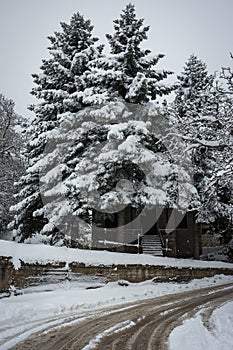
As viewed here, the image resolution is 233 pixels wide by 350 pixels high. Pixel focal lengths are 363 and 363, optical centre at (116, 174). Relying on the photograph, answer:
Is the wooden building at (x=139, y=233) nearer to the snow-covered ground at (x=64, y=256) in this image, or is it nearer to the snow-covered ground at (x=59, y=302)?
the snow-covered ground at (x=64, y=256)

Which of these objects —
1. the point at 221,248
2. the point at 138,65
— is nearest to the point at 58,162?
the point at 138,65

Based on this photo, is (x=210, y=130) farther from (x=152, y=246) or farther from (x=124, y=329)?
(x=152, y=246)

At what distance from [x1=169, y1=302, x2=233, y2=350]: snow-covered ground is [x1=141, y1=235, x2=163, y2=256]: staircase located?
12092 millimetres

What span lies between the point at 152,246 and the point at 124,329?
50.4 ft

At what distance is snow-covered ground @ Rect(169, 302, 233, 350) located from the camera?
18.6 ft

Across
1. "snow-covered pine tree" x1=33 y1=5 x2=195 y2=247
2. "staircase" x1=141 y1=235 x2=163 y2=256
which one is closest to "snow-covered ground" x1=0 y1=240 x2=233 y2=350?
"snow-covered pine tree" x1=33 y1=5 x2=195 y2=247

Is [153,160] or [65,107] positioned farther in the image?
[65,107]

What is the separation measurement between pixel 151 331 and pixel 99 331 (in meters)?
0.99

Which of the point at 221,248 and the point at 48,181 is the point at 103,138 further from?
the point at 221,248

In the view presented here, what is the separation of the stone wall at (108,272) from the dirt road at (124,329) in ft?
8.65

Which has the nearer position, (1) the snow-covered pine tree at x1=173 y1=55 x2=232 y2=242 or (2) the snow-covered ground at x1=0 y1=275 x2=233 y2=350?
(2) the snow-covered ground at x1=0 y1=275 x2=233 y2=350

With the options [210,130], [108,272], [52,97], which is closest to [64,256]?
[108,272]

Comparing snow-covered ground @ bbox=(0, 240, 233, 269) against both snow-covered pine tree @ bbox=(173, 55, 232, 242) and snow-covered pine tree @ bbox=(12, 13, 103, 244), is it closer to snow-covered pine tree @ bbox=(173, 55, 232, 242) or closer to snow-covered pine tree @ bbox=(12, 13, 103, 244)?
snow-covered pine tree @ bbox=(12, 13, 103, 244)

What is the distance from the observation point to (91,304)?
10.6m
